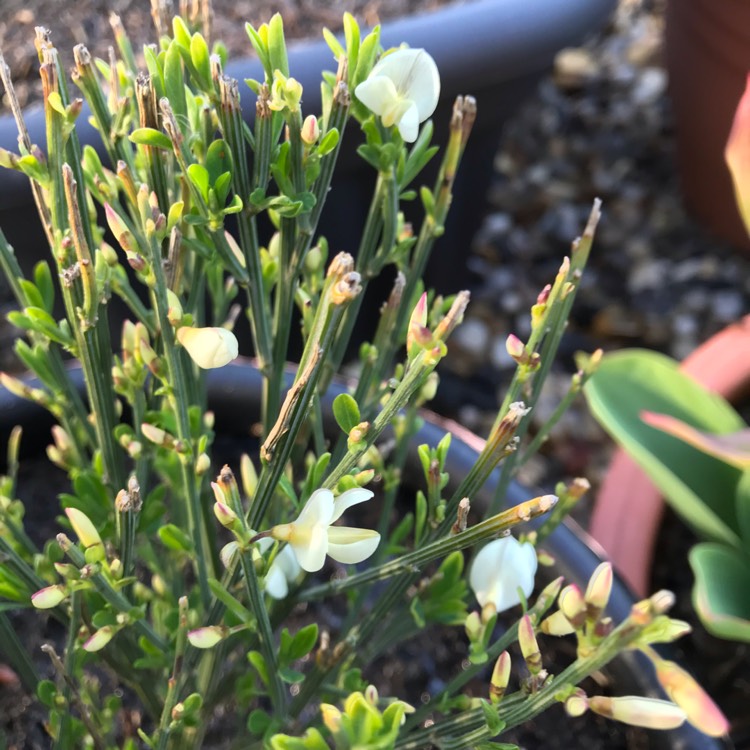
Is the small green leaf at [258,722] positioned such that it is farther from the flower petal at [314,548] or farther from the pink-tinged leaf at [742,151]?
the pink-tinged leaf at [742,151]

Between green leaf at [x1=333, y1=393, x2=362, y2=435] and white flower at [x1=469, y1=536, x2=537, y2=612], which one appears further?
white flower at [x1=469, y1=536, x2=537, y2=612]

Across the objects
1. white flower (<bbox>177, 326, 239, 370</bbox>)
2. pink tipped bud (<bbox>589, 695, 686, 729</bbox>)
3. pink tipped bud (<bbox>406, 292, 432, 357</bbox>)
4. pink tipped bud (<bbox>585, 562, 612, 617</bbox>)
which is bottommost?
pink tipped bud (<bbox>589, 695, 686, 729</bbox>)

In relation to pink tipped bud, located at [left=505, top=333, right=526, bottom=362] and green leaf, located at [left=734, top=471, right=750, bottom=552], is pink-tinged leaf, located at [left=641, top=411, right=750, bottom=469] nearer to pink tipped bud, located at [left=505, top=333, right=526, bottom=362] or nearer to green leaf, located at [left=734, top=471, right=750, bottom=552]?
green leaf, located at [left=734, top=471, right=750, bottom=552]

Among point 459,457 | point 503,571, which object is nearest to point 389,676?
point 459,457

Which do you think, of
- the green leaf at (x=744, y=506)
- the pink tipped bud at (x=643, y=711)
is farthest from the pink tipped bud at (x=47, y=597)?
the green leaf at (x=744, y=506)

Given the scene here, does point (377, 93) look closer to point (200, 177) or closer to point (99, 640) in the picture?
point (200, 177)

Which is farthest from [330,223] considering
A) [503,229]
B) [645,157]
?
[645,157]

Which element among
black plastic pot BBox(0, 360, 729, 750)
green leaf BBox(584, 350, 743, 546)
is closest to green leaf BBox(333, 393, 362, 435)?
black plastic pot BBox(0, 360, 729, 750)

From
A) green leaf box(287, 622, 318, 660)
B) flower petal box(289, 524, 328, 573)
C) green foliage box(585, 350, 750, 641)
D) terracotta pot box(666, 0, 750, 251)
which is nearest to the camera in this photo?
flower petal box(289, 524, 328, 573)
